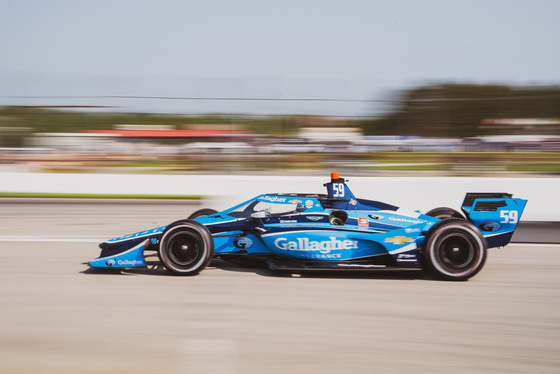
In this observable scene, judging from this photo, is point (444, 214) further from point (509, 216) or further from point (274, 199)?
point (274, 199)

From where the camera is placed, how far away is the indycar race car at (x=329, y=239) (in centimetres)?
577

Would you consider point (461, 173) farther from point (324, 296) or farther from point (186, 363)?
point (186, 363)

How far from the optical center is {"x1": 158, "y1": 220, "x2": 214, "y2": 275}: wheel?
5.84m

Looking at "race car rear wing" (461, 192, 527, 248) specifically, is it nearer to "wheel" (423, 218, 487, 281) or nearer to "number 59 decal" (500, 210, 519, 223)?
"number 59 decal" (500, 210, 519, 223)

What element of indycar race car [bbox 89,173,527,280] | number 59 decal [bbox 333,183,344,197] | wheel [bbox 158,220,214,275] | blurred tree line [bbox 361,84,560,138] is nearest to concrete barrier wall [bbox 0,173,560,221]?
blurred tree line [bbox 361,84,560,138]

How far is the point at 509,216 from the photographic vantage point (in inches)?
244

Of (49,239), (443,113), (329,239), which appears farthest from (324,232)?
(443,113)

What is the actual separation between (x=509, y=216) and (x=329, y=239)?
2169 millimetres

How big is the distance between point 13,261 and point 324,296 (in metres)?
4.18

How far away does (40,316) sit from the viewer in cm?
470

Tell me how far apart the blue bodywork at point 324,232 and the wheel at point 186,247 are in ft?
0.58

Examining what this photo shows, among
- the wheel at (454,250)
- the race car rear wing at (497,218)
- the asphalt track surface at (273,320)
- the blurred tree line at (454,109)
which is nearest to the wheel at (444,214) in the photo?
the race car rear wing at (497,218)

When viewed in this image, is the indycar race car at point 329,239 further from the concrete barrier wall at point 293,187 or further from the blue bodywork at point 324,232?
the concrete barrier wall at point 293,187

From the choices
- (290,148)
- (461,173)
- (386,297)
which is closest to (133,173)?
(290,148)
